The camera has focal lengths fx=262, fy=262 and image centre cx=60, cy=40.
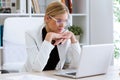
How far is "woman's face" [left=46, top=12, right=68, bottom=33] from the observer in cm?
178

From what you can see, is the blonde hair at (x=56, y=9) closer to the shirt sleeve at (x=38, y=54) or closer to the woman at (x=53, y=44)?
the woman at (x=53, y=44)

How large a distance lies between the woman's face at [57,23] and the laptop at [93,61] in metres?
0.39

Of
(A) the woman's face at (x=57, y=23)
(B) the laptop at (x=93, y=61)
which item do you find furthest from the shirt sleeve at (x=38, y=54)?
(B) the laptop at (x=93, y=61)

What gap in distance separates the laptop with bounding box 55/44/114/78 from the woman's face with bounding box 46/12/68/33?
39 centimetres

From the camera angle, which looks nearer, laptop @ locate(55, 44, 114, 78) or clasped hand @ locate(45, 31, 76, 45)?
laptop @ locate(55, 44, 114, 78)

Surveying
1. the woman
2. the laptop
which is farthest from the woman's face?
the laptop

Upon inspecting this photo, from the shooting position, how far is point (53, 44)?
1871 mm

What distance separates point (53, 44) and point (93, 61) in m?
0.47

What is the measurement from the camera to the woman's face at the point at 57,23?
1.78m

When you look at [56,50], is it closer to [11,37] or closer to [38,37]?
[38,37]

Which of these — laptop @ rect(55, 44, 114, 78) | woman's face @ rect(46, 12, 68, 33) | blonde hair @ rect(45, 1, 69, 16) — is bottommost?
laptop @ rect(55, 44, 114, 78)

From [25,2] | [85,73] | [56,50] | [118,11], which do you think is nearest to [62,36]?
[56,50]

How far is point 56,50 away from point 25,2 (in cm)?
129

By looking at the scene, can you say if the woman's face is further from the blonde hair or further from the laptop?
the laptop
